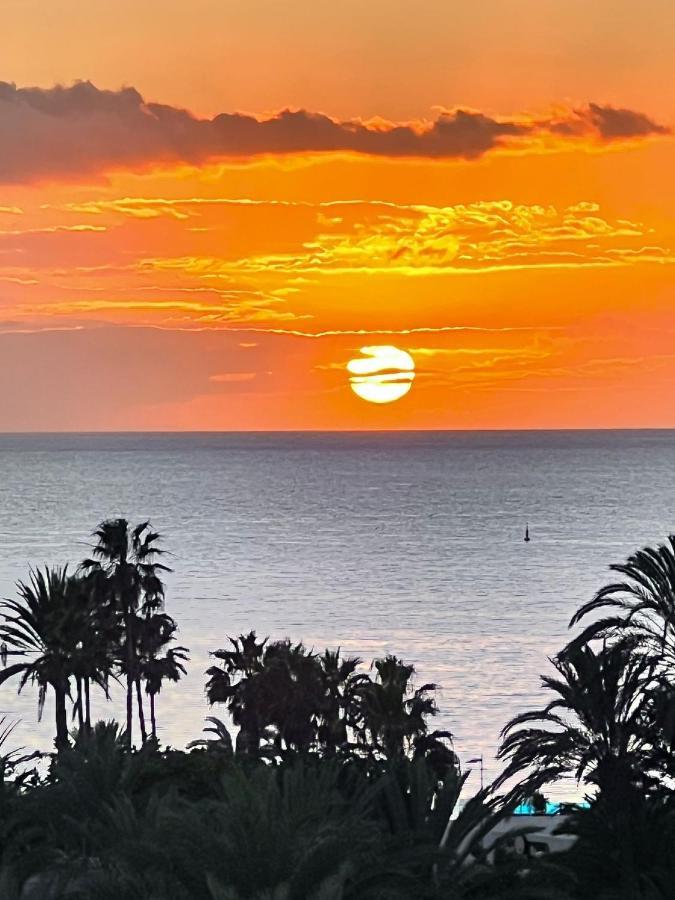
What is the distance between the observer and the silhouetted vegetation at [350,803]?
64.8 ft

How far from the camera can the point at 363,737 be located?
47.9 meters

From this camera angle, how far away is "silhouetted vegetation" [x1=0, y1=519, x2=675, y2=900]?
1975 cm

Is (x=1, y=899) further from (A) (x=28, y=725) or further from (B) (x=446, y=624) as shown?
(B) (x=446, y=624)

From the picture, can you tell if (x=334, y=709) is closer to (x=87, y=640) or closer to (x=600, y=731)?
(x=87, y=640)

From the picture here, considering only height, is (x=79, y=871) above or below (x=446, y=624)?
below

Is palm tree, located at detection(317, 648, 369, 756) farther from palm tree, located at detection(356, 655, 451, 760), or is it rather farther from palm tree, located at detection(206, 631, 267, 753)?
palm tree, located at detection(206, 631, 267, 753)

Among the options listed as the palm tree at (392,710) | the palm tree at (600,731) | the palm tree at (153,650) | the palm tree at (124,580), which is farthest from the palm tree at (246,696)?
the palm tree at (600,731)

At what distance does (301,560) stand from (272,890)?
509 ft

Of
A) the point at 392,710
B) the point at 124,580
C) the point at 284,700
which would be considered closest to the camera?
the point at 392,710

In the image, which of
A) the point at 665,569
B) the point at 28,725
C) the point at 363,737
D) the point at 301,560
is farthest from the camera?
the point at 301,560

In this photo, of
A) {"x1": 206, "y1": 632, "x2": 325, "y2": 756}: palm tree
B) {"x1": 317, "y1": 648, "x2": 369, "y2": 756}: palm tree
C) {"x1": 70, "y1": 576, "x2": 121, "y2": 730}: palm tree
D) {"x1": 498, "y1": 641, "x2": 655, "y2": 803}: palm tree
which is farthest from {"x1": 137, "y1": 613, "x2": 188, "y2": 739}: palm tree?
{"x1": 498, "y1": 641, "x2": 655, "y2": 803}: palm tree

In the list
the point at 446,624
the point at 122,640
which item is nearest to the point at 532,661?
the point at 446,624

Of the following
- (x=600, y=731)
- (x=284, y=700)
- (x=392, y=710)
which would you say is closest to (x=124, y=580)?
(x=284, y=700)

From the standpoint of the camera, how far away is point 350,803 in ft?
84.1
